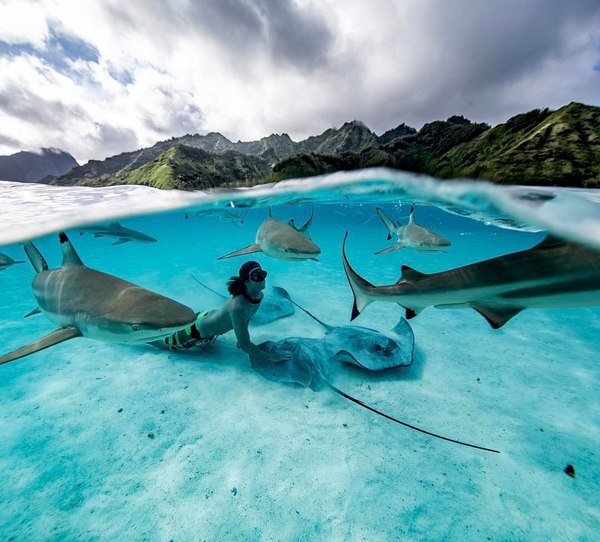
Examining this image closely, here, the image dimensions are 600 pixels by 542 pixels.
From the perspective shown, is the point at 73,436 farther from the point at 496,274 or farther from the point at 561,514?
the point at 561,514

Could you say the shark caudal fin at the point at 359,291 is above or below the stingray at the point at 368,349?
above

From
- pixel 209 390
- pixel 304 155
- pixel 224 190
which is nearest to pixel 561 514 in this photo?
pixel 209 390

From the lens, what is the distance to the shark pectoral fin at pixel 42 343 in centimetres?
241

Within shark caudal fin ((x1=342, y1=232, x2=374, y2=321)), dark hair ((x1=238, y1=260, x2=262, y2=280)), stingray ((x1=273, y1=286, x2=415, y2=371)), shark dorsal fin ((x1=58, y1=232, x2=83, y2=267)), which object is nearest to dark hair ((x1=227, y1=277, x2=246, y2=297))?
dark hair ((x1=238, y1=260, x2=262, y2=280))

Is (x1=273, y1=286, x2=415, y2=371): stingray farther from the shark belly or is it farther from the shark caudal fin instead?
the shark belly

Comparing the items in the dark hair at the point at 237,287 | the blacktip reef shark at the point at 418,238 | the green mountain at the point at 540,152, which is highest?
the green mountain at the point at 540,152

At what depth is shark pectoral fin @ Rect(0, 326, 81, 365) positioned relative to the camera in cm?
241

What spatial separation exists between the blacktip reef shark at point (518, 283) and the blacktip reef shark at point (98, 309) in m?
2.62

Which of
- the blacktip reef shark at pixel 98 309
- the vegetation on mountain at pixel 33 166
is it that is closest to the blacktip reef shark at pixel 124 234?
the blacktip reef shark at pixel 98 309

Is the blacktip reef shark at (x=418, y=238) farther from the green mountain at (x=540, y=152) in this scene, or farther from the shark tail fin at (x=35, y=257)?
the shark tail fin at (x=35, y=257)

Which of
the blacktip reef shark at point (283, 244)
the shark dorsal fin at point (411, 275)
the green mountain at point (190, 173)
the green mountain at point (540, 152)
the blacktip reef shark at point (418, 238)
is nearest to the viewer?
the shark dorsal fin at point (411, 275)

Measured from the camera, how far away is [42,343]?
8.80ft

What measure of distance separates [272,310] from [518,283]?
586 cm

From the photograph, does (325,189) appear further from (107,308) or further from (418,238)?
(107,308)
